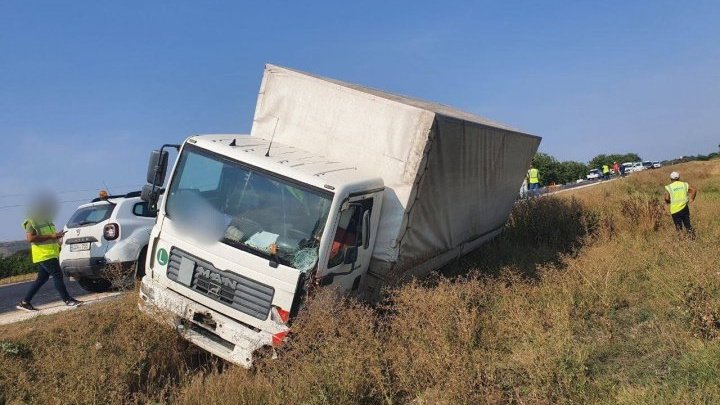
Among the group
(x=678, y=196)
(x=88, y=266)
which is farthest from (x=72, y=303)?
(x=678, y=196)

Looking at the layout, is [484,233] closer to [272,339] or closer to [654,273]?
[654,273]

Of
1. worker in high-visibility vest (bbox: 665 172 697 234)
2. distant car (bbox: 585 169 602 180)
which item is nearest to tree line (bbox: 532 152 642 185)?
distant car (bbox: 585 169 602 180)

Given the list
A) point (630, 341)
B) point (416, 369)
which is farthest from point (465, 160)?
point (416, 369)

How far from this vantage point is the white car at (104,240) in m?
8.16

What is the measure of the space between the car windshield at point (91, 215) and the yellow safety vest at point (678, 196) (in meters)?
9.97

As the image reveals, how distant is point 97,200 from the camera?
8.84 metres

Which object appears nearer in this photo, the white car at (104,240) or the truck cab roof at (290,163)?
the truck cab roof at (290,163)

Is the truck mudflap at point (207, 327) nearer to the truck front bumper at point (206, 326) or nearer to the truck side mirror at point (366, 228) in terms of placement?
the truck front bumper at point (206, 326)

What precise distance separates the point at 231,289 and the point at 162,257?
95cm

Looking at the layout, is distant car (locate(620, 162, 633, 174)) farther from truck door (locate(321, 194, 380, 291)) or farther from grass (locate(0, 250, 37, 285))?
truck door (locate(321, 194, 380, 291))

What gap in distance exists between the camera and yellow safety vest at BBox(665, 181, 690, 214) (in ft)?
34.0

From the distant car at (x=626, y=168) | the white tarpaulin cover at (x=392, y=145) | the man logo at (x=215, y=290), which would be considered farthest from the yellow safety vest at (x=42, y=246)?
the distant car at (x=626, y=168)

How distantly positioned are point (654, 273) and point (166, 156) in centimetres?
644

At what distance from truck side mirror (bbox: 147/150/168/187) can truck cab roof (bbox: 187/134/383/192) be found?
1.13 feet
